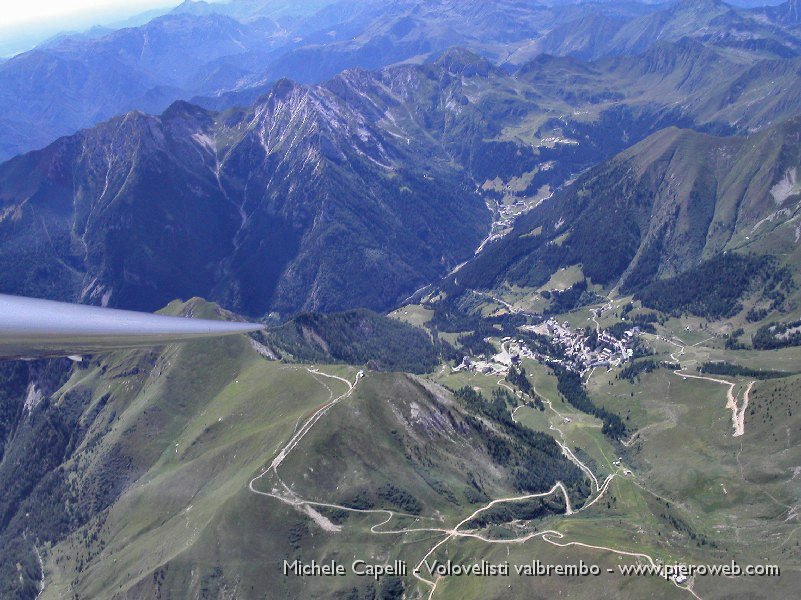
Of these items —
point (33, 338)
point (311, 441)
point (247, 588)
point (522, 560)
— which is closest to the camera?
point (33, 338)

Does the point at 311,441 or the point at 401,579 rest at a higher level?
the point at 311,441

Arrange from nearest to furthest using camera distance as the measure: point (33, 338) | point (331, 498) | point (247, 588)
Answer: point (33, 338), point (247, 588), point (331, 498)

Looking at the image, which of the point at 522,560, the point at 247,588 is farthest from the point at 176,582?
the point at 522,560

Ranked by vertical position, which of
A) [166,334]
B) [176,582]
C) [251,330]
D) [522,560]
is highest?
[166,334]

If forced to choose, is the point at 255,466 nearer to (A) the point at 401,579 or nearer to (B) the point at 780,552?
(A) the point at 401,579

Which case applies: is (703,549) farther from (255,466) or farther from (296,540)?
(255,466)

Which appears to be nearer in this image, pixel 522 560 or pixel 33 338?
pixel 33 338
